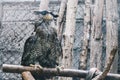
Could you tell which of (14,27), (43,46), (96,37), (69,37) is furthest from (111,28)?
(14,27)

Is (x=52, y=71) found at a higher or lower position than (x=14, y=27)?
lower

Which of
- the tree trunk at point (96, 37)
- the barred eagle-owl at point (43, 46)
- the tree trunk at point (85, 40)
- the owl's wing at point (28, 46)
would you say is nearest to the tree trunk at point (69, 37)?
the tree trunk at point (85, 40)

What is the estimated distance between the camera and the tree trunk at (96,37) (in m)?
4.05

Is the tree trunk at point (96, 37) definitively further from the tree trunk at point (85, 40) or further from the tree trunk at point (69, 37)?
the tree trunk at point (69, 37)

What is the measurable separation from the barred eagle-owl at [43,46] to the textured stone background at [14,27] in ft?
8.57

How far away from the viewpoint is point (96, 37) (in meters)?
4.16

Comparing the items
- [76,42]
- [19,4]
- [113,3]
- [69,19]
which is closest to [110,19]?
[113,3]

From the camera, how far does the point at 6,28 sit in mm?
5703

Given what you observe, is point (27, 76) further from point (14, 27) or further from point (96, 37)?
point (14, 27)

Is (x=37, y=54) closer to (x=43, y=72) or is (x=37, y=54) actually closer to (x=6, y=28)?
(x=43, y=72)

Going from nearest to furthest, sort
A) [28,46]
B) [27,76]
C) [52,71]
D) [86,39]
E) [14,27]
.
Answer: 1. [27,76]
2. [52,71]
3. [28,46]
4. [86,39]
5. [14,27]

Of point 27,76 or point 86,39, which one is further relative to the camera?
point 86,39

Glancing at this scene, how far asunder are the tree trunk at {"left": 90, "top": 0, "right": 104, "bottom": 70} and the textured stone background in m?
1.12

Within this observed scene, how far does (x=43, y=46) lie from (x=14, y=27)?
114 inches
